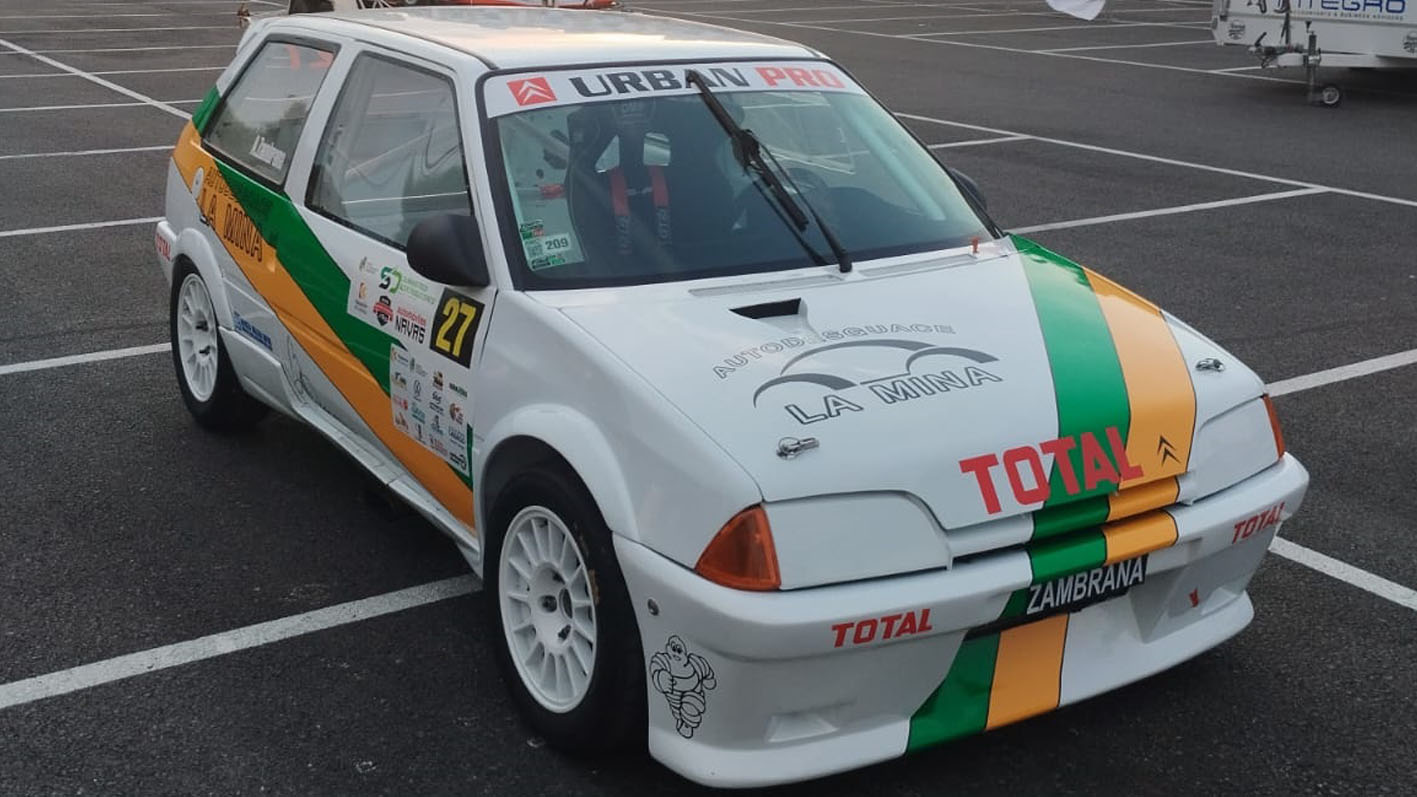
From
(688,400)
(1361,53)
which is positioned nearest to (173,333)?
(688,400)

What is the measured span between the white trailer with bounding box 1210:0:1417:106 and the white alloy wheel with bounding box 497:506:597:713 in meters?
14.0

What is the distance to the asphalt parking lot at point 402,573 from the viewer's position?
12.4 feet

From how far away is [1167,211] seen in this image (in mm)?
10469

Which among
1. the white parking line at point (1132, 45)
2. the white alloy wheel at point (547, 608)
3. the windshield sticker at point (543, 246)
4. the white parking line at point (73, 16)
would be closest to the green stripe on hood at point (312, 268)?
the white alloy wheel at point (547, 608)

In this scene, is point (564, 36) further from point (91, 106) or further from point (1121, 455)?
point (91, 106)

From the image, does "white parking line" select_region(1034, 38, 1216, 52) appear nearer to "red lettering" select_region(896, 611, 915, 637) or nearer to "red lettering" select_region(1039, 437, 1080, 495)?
"red lettering" select_region(1039, 437, 1080, 495)

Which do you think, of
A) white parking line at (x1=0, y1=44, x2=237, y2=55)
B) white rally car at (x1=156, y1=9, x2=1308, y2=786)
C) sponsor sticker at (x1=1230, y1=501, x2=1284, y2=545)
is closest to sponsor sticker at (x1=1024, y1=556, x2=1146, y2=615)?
white rally car at (x1=156, y1=9, x2=1308, y2=786)

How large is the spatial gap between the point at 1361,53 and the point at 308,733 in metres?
14.6

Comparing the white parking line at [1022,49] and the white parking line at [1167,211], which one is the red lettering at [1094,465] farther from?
the white parking line at [1022,49]

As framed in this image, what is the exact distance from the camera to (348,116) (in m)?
5.04

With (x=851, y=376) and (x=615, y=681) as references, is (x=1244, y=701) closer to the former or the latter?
(x=851, y=376)

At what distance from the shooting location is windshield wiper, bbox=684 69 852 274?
440cm

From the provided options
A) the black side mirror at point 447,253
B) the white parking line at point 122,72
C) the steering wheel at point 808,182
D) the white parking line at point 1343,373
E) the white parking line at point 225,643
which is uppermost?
the steering wheel at point 808,182

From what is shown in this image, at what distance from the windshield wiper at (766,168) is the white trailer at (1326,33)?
508 inches
